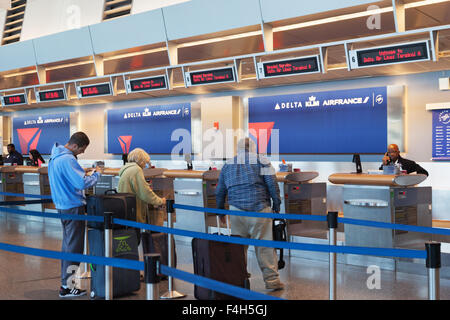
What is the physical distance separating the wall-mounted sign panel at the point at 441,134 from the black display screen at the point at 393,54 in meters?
1.37

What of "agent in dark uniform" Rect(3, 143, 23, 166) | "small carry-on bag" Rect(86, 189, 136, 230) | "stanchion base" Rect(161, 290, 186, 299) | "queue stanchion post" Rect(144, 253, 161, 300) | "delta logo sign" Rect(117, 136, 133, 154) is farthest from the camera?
"agent in dark uniform" Rect(3, 143, 23, 166)

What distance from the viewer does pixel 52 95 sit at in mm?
10844

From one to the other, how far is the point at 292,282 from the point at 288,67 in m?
3.34

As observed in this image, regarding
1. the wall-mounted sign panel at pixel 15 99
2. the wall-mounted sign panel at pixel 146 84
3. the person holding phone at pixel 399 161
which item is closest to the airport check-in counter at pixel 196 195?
the wall-mounted sign panel at pixel 146 84

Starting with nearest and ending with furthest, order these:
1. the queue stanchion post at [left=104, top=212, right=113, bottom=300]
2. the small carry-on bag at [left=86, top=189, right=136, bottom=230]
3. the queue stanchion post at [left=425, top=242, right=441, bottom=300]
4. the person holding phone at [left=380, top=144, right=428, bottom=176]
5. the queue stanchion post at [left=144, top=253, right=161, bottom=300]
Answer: the queue stanchion post at [left=144, top=253, right=161, bottom=300]
the queue stanchion post at [left=425, top=242, right=441, bottom=300]
the queue stanchion post at [left=104, top=212, right=113, bottom=300]
the small carry-on bag at [left=86, top=189, right=136, bottom=230]
the person holding phone at [left=380, top=144, right=428, bottom=176]

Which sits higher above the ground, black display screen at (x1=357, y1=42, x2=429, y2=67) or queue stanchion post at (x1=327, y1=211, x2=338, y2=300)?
black display screen at (x1=357, y1=42, x2=429, y2=67)

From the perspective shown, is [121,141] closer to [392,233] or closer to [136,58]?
[136,58]

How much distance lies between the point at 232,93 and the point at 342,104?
2.31m

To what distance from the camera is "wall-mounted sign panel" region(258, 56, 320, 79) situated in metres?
7.11

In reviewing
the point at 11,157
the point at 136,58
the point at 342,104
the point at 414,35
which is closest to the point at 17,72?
the point at 11,157

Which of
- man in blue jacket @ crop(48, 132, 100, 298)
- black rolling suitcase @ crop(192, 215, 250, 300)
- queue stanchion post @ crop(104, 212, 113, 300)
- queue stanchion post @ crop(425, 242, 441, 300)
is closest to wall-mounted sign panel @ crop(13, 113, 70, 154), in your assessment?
man in blue jacket @ crop(48, 132, 100, 298)

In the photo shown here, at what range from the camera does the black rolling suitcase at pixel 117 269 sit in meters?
4.60

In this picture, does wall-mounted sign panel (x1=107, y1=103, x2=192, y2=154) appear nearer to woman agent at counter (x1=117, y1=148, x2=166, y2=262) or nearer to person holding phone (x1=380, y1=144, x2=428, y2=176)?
person holding phone (x1=380, y1=144, x2=428, y2=176)

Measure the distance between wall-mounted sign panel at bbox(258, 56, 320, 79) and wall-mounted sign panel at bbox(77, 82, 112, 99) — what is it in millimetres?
3557
